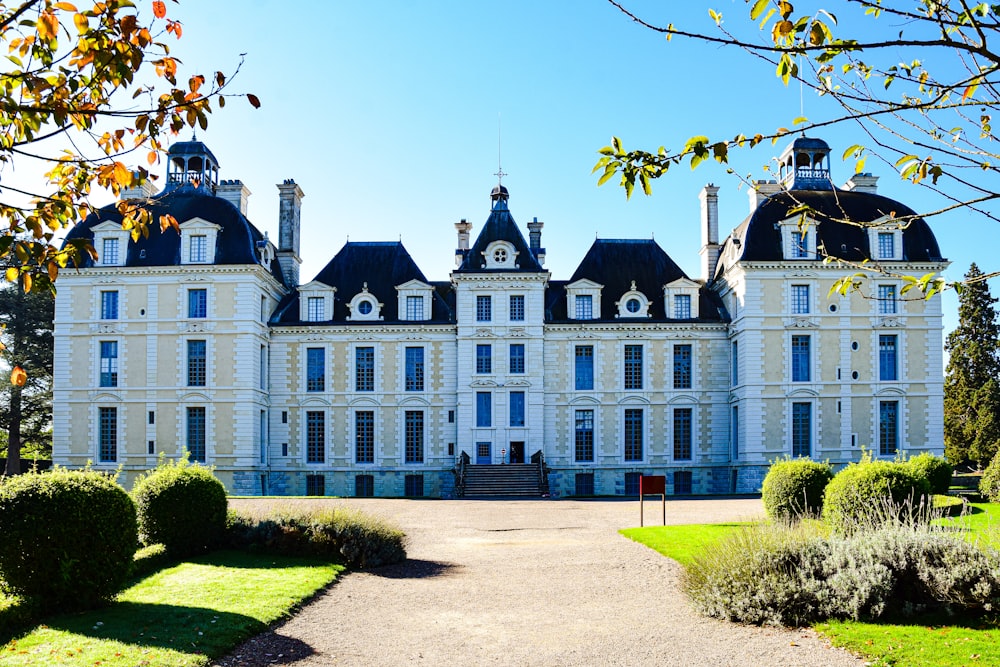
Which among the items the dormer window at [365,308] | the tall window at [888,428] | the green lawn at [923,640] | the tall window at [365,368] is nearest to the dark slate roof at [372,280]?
the dormer window at [365,308]

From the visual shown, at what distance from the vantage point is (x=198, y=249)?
114ft

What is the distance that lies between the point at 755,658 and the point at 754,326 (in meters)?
26.4

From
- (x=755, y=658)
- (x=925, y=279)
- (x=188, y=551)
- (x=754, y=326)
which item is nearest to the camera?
(x=925, y=279)

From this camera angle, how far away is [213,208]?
35.7 metres

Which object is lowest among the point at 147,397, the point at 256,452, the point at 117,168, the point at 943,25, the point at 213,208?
the point at 256,452

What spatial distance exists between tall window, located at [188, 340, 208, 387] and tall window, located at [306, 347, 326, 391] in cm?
406

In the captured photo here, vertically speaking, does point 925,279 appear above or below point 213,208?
below

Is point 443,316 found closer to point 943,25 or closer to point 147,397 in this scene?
point 147,397

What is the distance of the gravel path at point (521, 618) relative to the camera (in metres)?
9.03

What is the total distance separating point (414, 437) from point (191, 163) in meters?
15.1

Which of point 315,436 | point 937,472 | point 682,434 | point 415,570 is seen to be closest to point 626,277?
point 682,434

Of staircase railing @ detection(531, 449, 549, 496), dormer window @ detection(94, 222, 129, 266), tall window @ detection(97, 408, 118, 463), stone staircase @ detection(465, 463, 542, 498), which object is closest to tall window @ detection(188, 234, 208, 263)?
dormer window @ detection(94, 222, 129, 266)

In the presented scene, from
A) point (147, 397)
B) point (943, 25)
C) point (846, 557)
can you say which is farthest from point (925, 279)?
point (147, 397)

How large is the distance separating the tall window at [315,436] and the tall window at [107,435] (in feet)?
23.5
